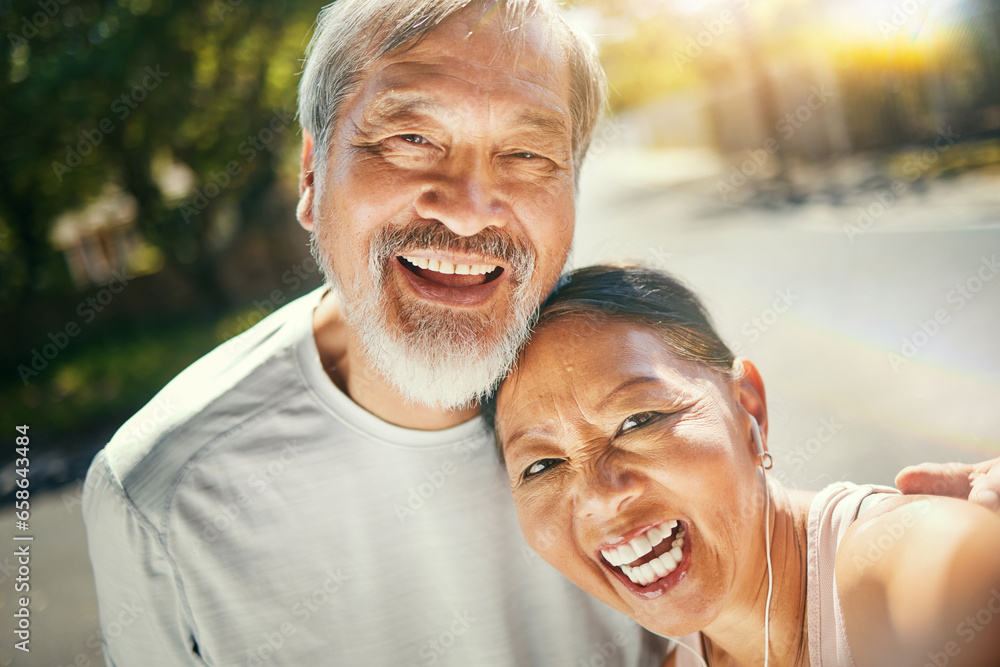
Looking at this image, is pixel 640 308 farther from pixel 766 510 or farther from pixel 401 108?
pixel 401 108

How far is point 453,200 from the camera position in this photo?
62.0 inches

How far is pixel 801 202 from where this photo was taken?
1234 centimetres

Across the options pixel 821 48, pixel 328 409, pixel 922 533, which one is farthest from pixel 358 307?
pixel 821 48

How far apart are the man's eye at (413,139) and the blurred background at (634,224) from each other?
711mm

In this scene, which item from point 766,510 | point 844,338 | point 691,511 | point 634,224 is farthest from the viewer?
point 634,224

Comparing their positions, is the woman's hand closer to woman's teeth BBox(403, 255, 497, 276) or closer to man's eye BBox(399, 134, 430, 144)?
woman's teeth BBox(403, 255, 497, 276)

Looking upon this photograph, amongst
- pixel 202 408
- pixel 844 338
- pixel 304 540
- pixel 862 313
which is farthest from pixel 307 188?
pixel 862 313

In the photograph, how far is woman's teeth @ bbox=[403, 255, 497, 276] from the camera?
5.39 feet

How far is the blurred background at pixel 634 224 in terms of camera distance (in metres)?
5.10

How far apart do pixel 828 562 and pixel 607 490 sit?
21.7 inches

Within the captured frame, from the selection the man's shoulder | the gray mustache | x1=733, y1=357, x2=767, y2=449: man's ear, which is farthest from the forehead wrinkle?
x1=733, y1=357, x2=767, y2=449: man's ear

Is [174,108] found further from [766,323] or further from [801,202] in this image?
[801,202]

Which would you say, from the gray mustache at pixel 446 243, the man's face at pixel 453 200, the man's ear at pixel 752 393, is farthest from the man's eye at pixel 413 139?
the man's ear at pixel 752 393

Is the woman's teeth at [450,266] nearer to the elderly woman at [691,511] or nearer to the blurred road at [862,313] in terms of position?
the elderly woman at [691,511]
